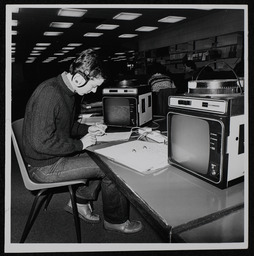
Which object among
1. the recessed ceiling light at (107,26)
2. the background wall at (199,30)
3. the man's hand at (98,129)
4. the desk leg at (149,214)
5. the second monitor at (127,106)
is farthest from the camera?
the recessed ceiling light at (107,26)

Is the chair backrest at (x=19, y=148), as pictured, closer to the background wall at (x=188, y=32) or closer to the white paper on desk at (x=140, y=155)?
the white paper on desk at (x=140, y=155)

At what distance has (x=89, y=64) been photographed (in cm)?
150

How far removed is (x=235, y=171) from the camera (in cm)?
95

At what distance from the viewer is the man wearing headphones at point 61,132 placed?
1469 millimetres

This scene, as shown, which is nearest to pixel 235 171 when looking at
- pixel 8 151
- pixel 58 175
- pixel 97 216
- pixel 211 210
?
pixel 211 210

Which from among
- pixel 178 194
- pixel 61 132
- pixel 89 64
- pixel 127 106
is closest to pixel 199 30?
pixel 127 106

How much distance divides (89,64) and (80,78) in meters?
0.10

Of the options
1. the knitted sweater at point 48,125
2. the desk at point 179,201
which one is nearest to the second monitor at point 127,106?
the knitted sweater at point 48,125

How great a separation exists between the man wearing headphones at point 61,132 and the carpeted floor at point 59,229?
0.67ft

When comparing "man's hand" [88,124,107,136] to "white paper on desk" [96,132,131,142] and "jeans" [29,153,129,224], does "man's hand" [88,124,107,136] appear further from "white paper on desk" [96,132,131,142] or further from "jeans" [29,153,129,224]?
"jeans" [29,153,129,224]

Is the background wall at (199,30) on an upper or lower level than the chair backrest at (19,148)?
upper

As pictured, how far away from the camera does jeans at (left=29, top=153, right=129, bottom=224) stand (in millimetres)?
1559
